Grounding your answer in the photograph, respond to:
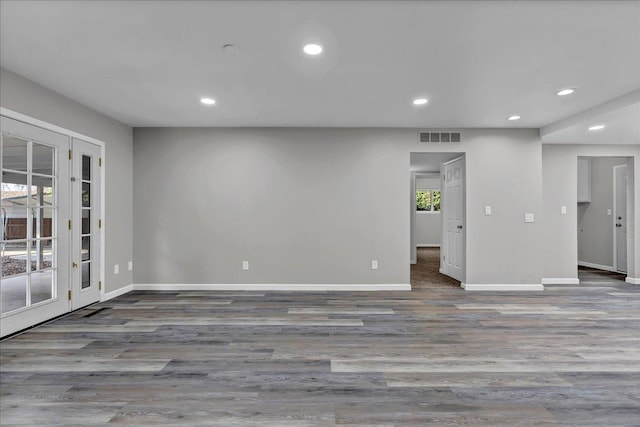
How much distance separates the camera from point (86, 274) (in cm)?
424

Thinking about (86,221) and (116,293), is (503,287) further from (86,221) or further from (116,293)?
(86,221)

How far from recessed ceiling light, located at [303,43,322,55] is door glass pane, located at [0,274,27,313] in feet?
11.1

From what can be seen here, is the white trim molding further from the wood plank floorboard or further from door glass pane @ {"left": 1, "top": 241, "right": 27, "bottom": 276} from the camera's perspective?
door glass pane @ {"left": 1, "top": 241, "right": 27, "bottom": 276}

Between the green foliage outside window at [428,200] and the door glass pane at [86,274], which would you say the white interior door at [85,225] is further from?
the green foliage outside window at [428,200]

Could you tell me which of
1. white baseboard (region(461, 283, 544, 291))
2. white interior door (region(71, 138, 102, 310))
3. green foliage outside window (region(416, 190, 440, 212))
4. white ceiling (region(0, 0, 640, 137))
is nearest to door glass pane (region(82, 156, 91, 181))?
white interior door (region(71, 138, 102, 310))

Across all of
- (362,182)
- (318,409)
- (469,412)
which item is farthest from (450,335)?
(362,182)

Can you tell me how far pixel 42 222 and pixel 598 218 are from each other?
9501 mm

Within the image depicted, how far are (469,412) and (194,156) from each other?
468 centimetres

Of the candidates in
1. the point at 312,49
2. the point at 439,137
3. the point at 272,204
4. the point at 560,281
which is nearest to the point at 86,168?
the point at 272,204

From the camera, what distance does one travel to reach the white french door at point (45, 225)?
3154 millimetres

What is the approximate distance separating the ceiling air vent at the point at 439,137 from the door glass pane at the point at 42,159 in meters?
4.69

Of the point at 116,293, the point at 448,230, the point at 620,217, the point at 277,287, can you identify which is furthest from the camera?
the point at 620,217

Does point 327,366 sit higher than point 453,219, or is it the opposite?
point 453,219

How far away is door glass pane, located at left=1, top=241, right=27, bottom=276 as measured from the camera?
10.2 feet
